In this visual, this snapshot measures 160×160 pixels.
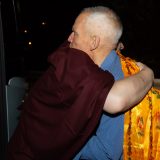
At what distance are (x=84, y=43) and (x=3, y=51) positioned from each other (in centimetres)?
62

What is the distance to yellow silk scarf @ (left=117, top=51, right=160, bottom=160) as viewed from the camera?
1.69 metres

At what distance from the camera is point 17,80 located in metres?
2.28

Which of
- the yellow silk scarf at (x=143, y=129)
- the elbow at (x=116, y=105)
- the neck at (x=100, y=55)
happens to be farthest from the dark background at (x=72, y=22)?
the elbow at (x=116, y=105)

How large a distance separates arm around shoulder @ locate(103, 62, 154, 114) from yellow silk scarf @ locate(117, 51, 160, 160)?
79 millimetres

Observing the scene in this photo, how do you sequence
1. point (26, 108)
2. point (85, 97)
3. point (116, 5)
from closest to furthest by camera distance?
point (85, 97) < point (26, 108) < point (116, 5)

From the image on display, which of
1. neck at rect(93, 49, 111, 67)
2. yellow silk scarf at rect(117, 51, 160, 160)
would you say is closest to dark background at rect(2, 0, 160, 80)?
neck at rect(93, 49, 111, 67)

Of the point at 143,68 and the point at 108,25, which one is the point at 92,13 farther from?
the point at 143,68

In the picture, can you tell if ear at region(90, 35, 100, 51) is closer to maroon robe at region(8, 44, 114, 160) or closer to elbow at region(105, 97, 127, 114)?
maroon robe at region(8, 44, 114, 160)

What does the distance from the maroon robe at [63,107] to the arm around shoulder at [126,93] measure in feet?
0.11

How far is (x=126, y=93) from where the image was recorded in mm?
1528

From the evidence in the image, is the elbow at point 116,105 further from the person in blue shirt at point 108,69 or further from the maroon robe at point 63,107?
the person in blue shirt at point 108,69

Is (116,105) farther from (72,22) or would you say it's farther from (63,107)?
(72,22)

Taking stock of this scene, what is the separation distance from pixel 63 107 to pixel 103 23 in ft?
1.37

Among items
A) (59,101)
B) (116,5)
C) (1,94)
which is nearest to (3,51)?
(1,94)
